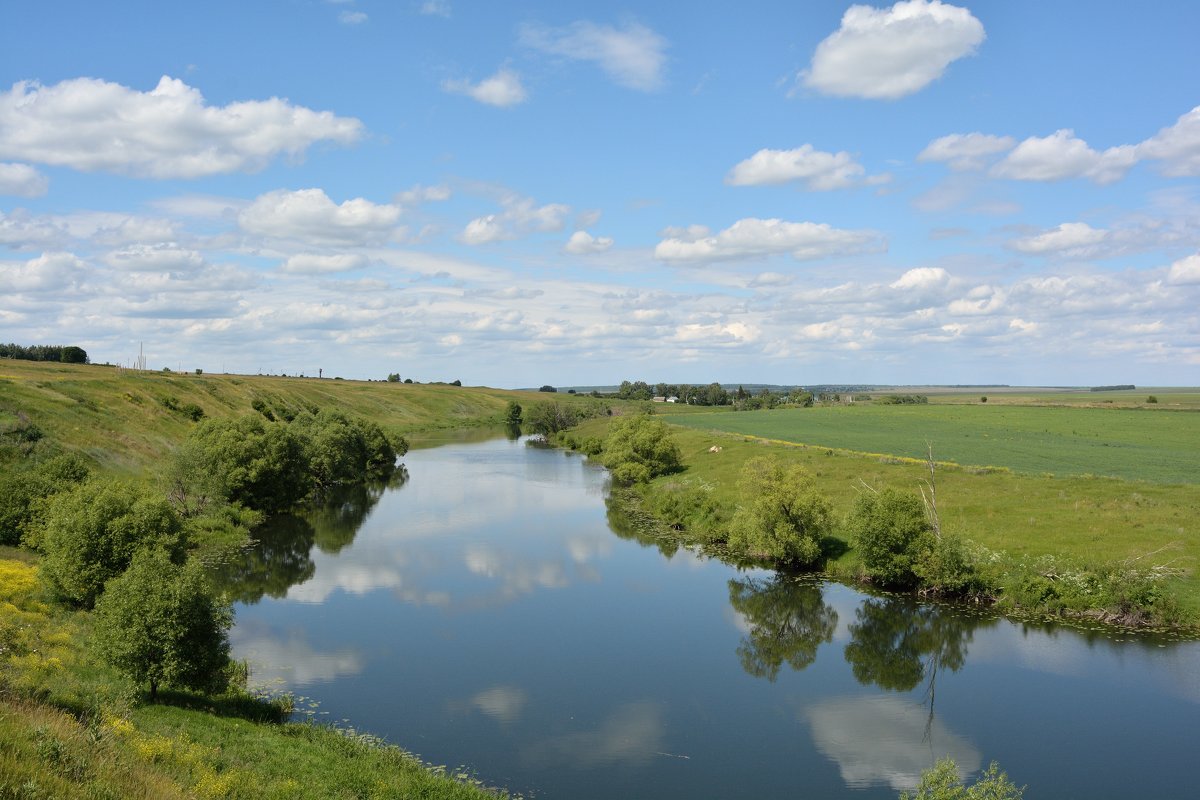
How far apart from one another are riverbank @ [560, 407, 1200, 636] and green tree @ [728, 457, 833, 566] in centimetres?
148

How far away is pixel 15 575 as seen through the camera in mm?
28719

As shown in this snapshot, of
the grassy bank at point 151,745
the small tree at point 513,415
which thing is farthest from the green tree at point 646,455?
the small tree at point 513,415

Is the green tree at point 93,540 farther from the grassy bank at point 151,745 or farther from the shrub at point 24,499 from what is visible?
the shrub at point 24,499

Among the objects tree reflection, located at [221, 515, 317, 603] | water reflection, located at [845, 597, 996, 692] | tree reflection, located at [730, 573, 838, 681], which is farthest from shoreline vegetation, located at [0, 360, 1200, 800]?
tree reflection, located at [730, 573, 838, 681]

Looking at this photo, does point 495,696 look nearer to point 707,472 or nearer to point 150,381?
point 707,472

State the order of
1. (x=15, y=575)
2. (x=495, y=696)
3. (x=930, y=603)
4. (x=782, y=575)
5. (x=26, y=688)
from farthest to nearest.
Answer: (x=782, y=575)
(x=930, y=603)
(x=15, y=575)
(x=495, y=696)
(x=26, y=688)

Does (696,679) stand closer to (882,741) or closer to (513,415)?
(882,741)

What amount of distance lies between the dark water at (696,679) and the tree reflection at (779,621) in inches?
5.0

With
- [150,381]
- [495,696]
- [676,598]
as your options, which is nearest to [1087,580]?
[676,598]

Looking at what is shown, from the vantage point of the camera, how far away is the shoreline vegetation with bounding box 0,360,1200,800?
1596 cm

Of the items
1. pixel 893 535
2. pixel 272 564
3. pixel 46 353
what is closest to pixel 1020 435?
pixel 893 535

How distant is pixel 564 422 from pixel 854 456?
74109 millimetres

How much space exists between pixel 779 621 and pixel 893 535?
7134 mm

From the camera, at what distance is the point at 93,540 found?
28.0 meters
